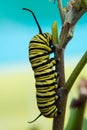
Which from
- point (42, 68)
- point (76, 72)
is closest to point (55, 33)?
point (76, 72)

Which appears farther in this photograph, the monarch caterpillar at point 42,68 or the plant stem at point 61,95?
the monarch caterpillar at point 42,68

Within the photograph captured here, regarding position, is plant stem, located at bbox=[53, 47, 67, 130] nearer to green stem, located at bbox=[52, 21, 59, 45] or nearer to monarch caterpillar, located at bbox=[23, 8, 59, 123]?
green stem, located at bbox=[52, 21, 59, 45]

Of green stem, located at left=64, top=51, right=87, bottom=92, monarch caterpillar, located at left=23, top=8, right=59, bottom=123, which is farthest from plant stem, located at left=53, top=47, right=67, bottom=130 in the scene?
monarch caterpillar, located at left=23, top=8, right=59, bottom=123

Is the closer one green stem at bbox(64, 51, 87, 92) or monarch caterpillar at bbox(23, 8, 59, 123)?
green stem at bbox(64, 51, 87, 92)

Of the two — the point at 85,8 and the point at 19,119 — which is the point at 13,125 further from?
the point at 85,8

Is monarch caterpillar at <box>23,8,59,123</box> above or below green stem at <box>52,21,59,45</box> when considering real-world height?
below

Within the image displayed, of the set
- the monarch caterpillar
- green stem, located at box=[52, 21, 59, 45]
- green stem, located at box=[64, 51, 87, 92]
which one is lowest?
the monarch caterpillar

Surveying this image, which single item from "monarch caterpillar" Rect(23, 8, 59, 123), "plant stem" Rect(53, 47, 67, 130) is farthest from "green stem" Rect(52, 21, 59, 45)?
"monarch caterpillar" Rect(23, 8, 59, 123)

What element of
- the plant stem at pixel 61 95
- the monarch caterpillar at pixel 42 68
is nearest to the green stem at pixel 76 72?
the plant stem at pixel 61 95

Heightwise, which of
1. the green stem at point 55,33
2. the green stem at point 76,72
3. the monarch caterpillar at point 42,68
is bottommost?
the monarch caterpillar at point 42,68

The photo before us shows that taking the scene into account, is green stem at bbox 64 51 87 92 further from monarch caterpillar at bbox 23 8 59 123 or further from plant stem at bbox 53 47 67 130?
monarch caterpillar at bbox 23 8 59 123

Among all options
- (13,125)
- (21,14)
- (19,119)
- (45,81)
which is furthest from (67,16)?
(21,14)

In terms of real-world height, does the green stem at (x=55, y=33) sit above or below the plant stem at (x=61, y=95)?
above

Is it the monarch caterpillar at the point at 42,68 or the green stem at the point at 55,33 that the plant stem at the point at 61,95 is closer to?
the green stem at the point at 55,33
